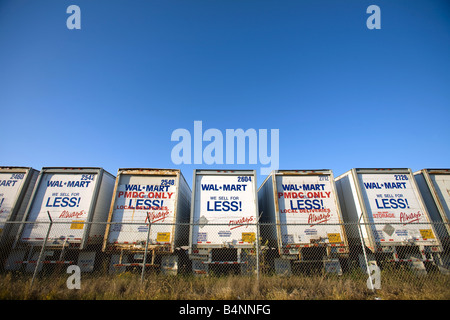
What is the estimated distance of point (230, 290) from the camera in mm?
5254

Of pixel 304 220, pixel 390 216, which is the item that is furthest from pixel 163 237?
pixel 390 216

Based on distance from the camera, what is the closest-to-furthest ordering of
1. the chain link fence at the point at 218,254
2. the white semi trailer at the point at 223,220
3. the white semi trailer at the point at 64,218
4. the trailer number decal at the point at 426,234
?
the chain link fence at the point at 218,254, the white semi trailer at the point at 223,220, the white semi trailer at the point at 64,218, the trailer number decal at the point at 426,234

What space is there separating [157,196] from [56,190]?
414cm

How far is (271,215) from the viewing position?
27.7 feet

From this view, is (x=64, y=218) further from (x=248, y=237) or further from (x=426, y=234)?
(x=426, y=234)

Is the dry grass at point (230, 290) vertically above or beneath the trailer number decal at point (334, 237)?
beneath

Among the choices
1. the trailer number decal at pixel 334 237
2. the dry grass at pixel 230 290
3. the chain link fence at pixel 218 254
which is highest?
the trailer number decal at pixel 334 237

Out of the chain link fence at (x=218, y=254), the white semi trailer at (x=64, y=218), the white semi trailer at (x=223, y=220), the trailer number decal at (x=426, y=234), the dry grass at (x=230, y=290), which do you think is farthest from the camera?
the trailer number decal at (x=426, y=234)

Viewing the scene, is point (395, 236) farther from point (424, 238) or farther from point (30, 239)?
point (30, 239)

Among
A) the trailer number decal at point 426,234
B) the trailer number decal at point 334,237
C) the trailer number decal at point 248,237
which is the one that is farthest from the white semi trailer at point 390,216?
the trailer number decal at point 248,237

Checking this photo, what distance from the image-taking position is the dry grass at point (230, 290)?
505cm

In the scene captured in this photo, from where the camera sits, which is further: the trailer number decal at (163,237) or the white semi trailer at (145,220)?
the trailer number decal at (163,237)

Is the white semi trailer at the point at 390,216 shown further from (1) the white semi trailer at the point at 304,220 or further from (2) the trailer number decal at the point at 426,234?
(1) the white semi trailer at the point at 304,220
